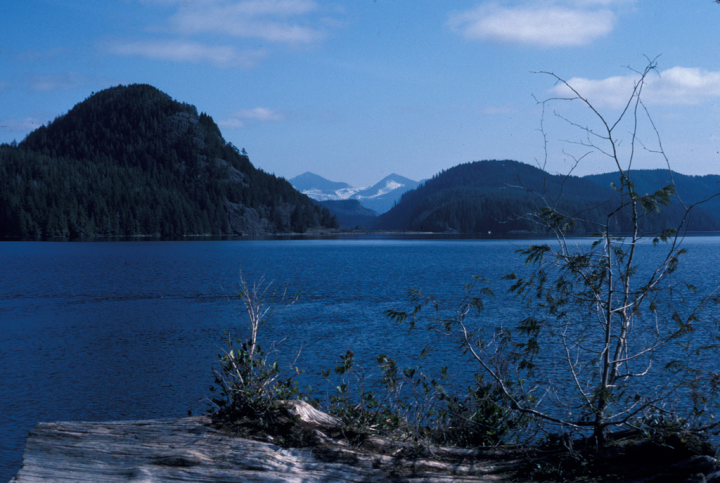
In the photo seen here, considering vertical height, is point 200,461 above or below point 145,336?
above

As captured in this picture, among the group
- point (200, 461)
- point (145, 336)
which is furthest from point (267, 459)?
point (145, 336)

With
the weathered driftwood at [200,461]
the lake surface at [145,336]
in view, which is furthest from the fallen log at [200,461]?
the lake surface at [145,336]

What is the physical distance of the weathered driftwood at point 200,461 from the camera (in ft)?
20.4

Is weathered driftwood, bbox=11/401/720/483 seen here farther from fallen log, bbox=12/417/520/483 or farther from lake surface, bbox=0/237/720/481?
lake surface, bbox=0/237/720/481

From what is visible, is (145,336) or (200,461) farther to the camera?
(145,336)

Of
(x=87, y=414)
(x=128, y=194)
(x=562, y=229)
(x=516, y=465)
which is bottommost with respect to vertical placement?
(x=87, y=414)

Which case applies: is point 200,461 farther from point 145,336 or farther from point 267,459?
point 145,336

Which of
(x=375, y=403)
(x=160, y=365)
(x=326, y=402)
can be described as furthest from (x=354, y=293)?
(x=375, y=403)

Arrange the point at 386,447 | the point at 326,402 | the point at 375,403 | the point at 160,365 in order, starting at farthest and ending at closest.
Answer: the point at 160,365, the point at 326,402, the point at 375,403, the point at 386,447

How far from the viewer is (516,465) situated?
661cm

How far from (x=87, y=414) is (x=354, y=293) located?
1033 inches

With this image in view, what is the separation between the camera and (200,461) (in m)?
6.35

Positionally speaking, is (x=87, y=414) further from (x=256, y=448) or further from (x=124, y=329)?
(x=124, y=329)

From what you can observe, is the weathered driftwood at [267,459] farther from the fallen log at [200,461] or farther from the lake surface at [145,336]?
the lake surface at [145,336]
